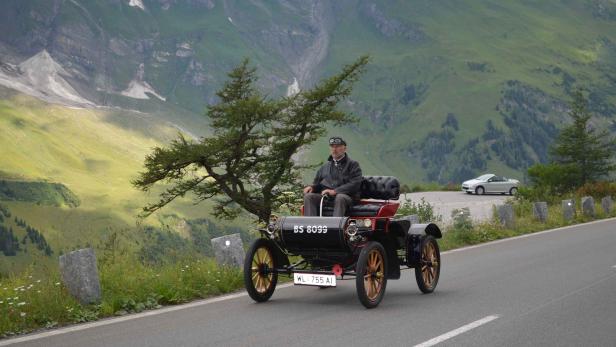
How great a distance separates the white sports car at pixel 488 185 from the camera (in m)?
58.3

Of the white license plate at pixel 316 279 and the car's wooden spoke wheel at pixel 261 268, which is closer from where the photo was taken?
the white license plate at pixel 316 279

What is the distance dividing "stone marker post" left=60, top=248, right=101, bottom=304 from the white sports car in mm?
51428

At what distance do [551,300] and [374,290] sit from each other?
7.53 ft

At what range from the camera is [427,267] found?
1029 centimetres

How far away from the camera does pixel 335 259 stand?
922 centimetres

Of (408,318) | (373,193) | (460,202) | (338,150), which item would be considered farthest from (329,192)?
(460,202)

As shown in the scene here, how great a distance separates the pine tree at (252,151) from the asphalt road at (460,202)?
6.68 m

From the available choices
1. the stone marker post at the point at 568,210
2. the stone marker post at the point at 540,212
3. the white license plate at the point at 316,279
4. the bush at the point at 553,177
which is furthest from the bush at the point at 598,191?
the white license plate at the point at 316,279

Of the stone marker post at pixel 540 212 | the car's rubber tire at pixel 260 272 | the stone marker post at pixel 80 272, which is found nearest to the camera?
the stone marker post at pixel 80 272

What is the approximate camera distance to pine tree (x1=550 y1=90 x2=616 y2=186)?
2128 inches

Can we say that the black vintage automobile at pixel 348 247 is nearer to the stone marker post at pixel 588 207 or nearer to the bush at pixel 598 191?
the stone marker post at pixel 588 207

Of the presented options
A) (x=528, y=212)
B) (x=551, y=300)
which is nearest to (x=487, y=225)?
(x=528, y=212)

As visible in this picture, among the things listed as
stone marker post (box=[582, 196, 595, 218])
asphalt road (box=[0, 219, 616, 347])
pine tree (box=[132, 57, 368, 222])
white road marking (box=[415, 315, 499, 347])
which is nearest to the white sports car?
pine tree (box=[132, 57, 368, 222])

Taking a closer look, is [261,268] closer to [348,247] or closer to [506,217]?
[348,247]
